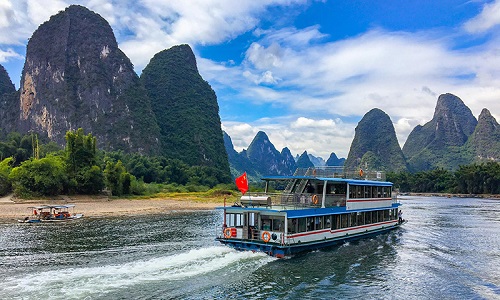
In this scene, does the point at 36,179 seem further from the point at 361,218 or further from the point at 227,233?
the point at 361,218

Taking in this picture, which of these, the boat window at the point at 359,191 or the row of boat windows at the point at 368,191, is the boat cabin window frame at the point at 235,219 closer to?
the row of boat windows at the point at 368,191

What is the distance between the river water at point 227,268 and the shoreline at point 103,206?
43.9 feet

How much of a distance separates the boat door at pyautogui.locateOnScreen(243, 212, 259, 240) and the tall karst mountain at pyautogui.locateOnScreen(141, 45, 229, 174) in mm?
106326

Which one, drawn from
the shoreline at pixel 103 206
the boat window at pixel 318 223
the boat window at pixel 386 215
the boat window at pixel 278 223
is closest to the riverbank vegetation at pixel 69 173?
the shoreline at pixel 103 206

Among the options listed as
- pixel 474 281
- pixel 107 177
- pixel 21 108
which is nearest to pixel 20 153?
pixel 107 177

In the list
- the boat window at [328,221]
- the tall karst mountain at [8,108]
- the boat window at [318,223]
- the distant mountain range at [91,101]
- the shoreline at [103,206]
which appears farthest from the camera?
the tall karst mountain at [8,108]

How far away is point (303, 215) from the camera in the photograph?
824 inches

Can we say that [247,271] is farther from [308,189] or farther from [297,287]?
[308,189]

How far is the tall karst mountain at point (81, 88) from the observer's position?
113 m

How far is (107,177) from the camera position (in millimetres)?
58250

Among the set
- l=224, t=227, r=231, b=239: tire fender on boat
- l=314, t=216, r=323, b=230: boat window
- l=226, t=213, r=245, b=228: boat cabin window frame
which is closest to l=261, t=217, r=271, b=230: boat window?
l=226, t=213, r=245, b=228: boat cabin window frame

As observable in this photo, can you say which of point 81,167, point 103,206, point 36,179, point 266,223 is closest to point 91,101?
point 81,167

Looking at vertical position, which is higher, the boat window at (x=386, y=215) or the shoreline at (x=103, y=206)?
the boat window at (x=386, y=215)

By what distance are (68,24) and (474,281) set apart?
422 ft
